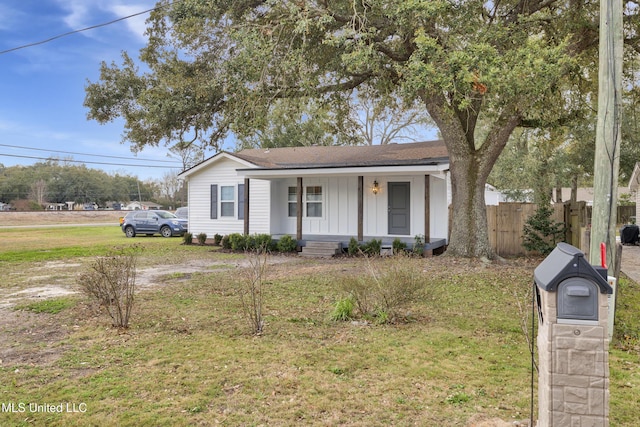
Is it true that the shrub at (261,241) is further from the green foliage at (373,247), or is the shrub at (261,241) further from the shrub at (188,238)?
the shrub at (188,238)

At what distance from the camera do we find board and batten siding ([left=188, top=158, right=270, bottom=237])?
16.9m

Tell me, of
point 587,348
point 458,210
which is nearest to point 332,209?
point 458,210

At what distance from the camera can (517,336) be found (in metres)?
5.16

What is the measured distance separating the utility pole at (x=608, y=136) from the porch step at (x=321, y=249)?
9506 mm

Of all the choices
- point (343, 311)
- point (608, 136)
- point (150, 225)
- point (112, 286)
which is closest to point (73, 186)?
point (150, 225)

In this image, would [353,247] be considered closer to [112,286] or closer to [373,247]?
[373,247]

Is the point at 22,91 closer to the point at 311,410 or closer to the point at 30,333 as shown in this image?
the point at 30,333

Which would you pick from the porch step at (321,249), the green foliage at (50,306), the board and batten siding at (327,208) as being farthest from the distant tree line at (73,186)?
the green foliage at (50,306)

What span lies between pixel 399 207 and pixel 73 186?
66.9 metres

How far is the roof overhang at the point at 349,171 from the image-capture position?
43.2ft

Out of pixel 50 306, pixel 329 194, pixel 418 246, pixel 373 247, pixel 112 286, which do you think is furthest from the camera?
pixel 329 194

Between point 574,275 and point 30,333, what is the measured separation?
19.5ft

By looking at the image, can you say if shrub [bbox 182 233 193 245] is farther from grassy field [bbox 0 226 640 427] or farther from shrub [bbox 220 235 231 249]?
grassy field [bbox 0 226 640 427]

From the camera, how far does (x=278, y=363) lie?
4199 millimetres
